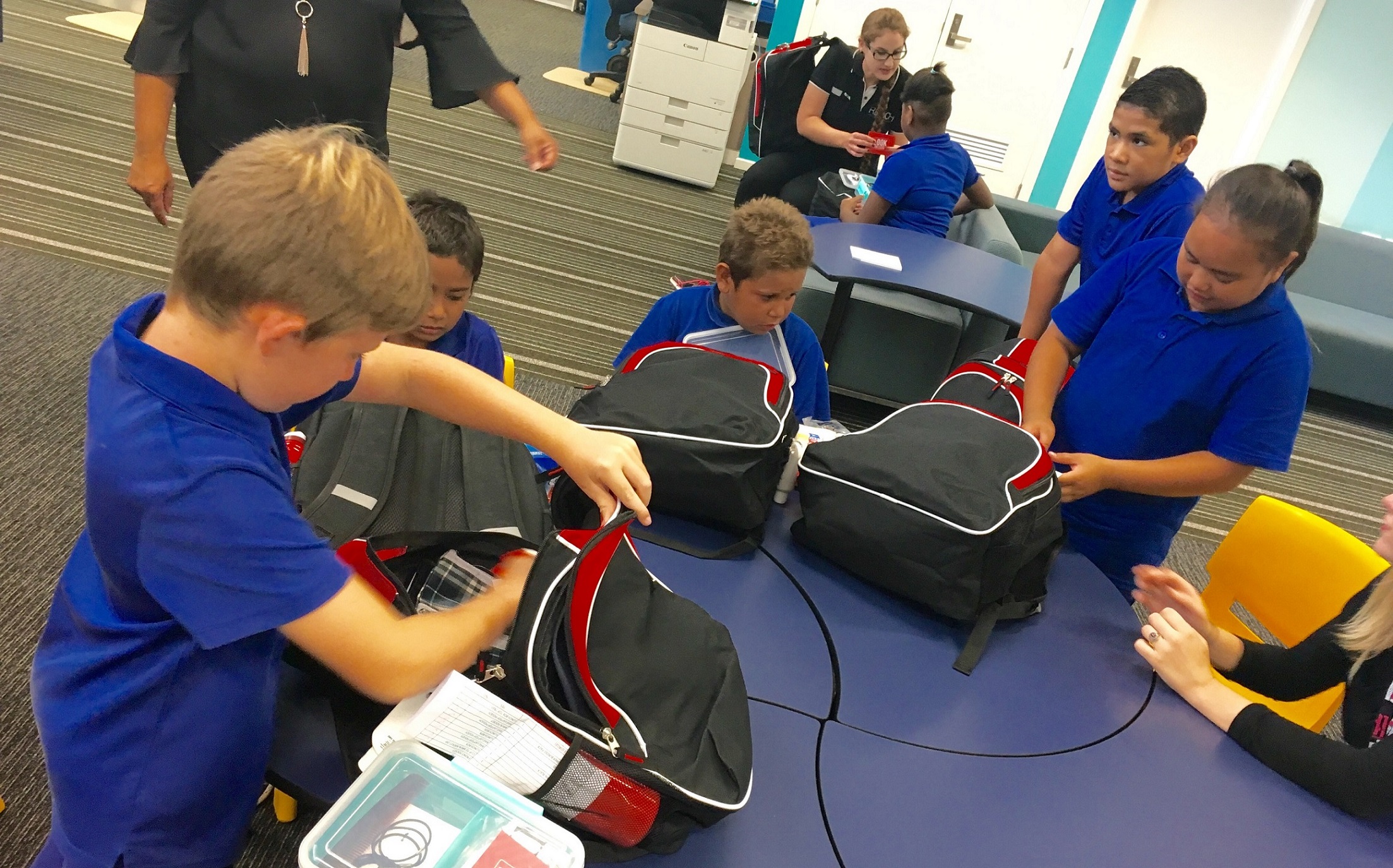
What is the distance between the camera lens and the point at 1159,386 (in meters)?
1.71

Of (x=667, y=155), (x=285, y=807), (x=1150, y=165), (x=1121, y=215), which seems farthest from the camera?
(x=667, y=155)

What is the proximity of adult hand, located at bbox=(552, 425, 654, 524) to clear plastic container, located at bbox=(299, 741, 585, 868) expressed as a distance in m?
0.35

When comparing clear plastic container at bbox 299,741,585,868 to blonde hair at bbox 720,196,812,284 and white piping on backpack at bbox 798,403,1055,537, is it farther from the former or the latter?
blonde hair at bbox 720,196,812,284

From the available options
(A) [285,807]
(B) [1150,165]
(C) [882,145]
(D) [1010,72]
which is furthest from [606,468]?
(D) [1010,72]

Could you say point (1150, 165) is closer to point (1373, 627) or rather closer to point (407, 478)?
point (1373, 627)

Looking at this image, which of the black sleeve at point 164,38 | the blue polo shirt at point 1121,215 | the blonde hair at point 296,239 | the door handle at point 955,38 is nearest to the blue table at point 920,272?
the blue polo shirt at point 1121,215

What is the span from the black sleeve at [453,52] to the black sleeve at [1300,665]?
→ 6.20ft

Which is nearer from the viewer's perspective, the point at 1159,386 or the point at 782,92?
the point at 1159,386

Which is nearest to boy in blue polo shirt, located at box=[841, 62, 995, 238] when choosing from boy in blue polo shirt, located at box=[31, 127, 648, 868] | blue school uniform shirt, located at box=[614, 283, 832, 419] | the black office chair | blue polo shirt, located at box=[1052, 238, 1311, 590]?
blue school uniform shirt, located at box=[614, 283, 832, 419]

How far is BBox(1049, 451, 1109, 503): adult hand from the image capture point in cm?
163

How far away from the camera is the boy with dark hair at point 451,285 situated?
1.73 m

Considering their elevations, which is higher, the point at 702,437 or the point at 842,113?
the point at 842,113

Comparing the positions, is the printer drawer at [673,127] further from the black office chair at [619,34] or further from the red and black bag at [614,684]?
the red and black bag at [614,684]

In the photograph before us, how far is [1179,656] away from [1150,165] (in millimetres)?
1425
